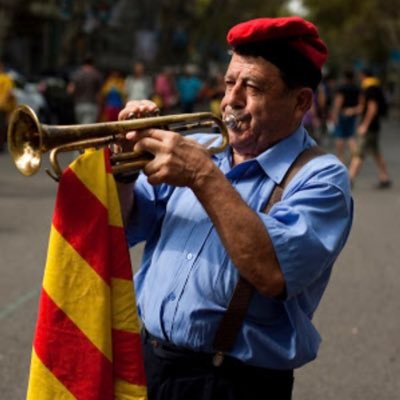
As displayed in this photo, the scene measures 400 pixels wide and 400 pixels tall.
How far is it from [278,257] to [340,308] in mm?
4966

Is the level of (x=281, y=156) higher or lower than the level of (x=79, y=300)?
higher

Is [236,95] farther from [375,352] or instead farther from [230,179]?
[375,352]

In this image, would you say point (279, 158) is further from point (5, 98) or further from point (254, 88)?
point (5, 98)

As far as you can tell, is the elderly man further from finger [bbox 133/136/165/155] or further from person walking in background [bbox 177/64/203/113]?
person walking in background [bbox 177/64/203/113]

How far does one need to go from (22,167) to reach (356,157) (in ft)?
43.3

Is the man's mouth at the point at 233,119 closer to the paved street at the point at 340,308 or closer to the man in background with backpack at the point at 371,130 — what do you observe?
the paved street at the point at 340,308

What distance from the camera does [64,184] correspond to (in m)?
2.73

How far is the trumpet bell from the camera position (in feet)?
9.25

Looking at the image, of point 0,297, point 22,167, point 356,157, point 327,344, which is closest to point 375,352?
point 327,344

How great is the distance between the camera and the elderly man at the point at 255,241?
A: 2.78 m

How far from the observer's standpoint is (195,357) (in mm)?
2986

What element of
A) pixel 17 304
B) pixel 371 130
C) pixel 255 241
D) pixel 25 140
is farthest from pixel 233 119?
pixel 371 130

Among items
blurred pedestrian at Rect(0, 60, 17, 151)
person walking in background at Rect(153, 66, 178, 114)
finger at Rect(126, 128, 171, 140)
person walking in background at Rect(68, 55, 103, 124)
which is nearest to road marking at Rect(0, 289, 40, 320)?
finger at Rect(126, 128, 171, 140)

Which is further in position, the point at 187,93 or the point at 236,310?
the point at 187,93
